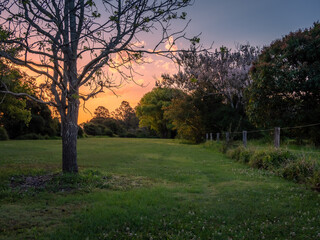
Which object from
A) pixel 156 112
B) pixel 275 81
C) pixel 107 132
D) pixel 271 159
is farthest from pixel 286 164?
pixel 107 132

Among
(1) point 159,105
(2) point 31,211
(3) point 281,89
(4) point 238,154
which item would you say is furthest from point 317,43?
(1) point 159,105

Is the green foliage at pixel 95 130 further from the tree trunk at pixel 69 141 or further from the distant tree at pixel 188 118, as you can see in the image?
the tree trunk at pixel 69 141

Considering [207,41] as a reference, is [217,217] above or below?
below

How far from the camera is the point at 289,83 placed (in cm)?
1739

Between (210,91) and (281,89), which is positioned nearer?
(281,89)

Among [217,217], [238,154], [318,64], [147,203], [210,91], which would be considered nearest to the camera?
[217,217]

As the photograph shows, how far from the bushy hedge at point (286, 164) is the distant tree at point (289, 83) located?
6750 mm

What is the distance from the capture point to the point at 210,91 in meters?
36.7

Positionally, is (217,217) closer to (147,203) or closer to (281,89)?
(147,203)

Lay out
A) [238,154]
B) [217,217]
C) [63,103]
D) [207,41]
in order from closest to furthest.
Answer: [217,217], [207,41], [63,103], [238,154]

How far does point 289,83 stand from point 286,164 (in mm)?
9553

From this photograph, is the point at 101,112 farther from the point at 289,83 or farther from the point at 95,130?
the point at 289,83

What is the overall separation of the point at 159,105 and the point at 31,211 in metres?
53.9

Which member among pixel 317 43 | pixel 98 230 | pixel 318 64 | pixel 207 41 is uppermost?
pixel 317 43
